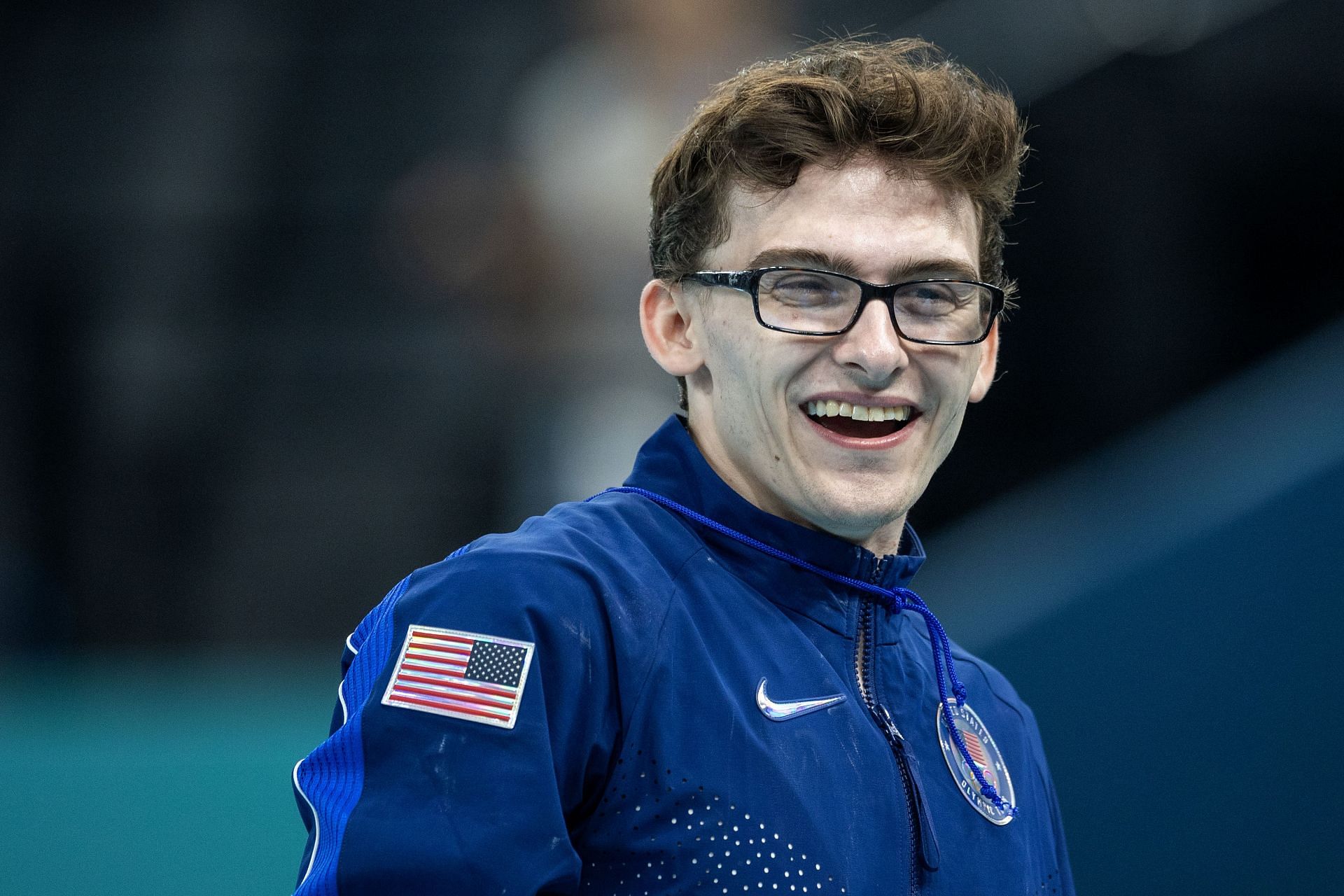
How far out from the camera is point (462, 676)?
4.29 feet

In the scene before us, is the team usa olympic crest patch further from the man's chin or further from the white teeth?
Answer: the white teeth

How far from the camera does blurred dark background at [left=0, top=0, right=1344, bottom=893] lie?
392cm

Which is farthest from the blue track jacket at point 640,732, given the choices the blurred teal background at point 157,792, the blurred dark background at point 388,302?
the blurred teal background at point 157,792

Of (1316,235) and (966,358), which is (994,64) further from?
(966,358)

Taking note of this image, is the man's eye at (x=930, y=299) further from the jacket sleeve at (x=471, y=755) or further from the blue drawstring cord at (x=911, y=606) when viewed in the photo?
the jacket sleeve at (x=471, y=755)

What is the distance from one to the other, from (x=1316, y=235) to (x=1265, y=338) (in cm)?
35

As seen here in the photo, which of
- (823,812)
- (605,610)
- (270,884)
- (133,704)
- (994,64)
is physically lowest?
(270,884)

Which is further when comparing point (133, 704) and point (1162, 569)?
point (133, 704)

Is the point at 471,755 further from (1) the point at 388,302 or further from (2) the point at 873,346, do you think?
(1) the point at 388,302

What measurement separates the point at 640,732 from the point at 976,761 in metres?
0.52

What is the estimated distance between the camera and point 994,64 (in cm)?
455

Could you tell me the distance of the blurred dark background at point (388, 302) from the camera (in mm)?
3918

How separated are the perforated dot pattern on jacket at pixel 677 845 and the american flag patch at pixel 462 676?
15cm

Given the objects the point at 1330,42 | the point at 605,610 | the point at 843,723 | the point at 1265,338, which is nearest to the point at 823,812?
the point at 843,723
